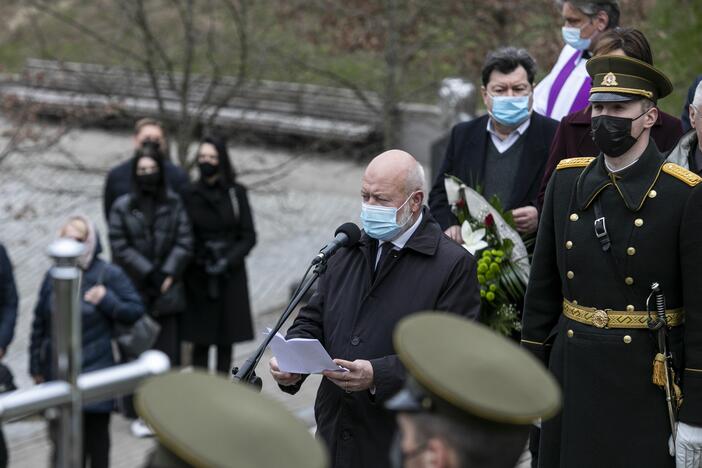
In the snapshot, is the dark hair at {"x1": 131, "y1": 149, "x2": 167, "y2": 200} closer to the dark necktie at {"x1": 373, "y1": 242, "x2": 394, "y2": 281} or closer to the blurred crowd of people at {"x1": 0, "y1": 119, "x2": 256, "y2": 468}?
the blurred crowd of people at {"x1": 0, "y1": 119, "x2": 256, "y2": 468}

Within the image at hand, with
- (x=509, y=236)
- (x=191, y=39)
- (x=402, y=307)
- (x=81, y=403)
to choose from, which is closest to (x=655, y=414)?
(x=402, y=307)

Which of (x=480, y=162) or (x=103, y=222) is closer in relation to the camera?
(x=480, y=162)

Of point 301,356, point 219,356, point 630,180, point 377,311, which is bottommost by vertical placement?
point 219,356

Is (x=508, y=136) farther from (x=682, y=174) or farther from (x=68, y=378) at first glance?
(x=68, y=378)

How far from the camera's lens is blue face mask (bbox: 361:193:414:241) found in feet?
16.4

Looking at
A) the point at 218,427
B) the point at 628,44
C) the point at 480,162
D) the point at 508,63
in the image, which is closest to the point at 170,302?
the point at 480,162

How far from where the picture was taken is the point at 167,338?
951cm

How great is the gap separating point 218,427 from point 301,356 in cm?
232

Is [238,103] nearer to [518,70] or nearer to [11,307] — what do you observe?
[11,307]

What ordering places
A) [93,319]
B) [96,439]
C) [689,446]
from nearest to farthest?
1. [689,446]
2. [96,439]
3. [93,319]

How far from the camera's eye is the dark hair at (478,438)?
2783 millimetres

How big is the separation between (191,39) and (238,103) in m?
5.35

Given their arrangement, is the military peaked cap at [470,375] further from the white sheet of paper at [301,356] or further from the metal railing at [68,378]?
the white sheet of paper at [301,356]

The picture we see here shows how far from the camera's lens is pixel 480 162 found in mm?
6562
